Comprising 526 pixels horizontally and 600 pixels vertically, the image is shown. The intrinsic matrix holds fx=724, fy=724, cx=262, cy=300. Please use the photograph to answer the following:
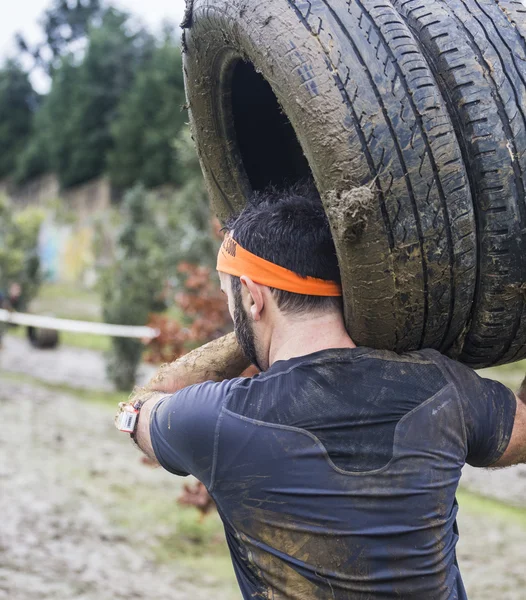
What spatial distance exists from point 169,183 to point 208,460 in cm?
3031

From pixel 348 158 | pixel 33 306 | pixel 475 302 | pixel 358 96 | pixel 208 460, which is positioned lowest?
pixel 33 306

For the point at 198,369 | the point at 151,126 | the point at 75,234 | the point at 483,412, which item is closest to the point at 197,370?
the point at 198,369

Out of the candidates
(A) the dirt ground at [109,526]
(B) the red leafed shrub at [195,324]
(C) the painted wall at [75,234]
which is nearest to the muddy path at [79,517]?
(A) the dirt ground at [109,526]

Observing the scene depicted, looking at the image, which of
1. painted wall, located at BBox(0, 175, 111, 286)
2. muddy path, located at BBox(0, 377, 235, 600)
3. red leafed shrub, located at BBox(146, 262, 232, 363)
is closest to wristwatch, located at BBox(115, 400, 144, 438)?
muddy path, located at BBox(0, 377, 235, 600)

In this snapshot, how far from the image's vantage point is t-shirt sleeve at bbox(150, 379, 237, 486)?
175cm

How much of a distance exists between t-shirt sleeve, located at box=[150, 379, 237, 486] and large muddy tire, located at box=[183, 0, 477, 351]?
0.40 meters

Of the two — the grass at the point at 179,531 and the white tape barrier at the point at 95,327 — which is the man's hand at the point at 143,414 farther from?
the white tape barrier at the point at 95,327

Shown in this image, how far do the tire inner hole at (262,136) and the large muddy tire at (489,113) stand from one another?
70 cm

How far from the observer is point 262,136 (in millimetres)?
2588

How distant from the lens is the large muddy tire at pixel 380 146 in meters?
1.62

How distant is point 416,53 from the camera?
1.69 m

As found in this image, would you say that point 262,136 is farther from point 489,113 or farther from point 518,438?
point 518,438

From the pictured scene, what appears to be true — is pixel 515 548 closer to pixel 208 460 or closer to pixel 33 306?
pixel 208 460


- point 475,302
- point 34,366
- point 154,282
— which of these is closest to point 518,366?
point 154,282
